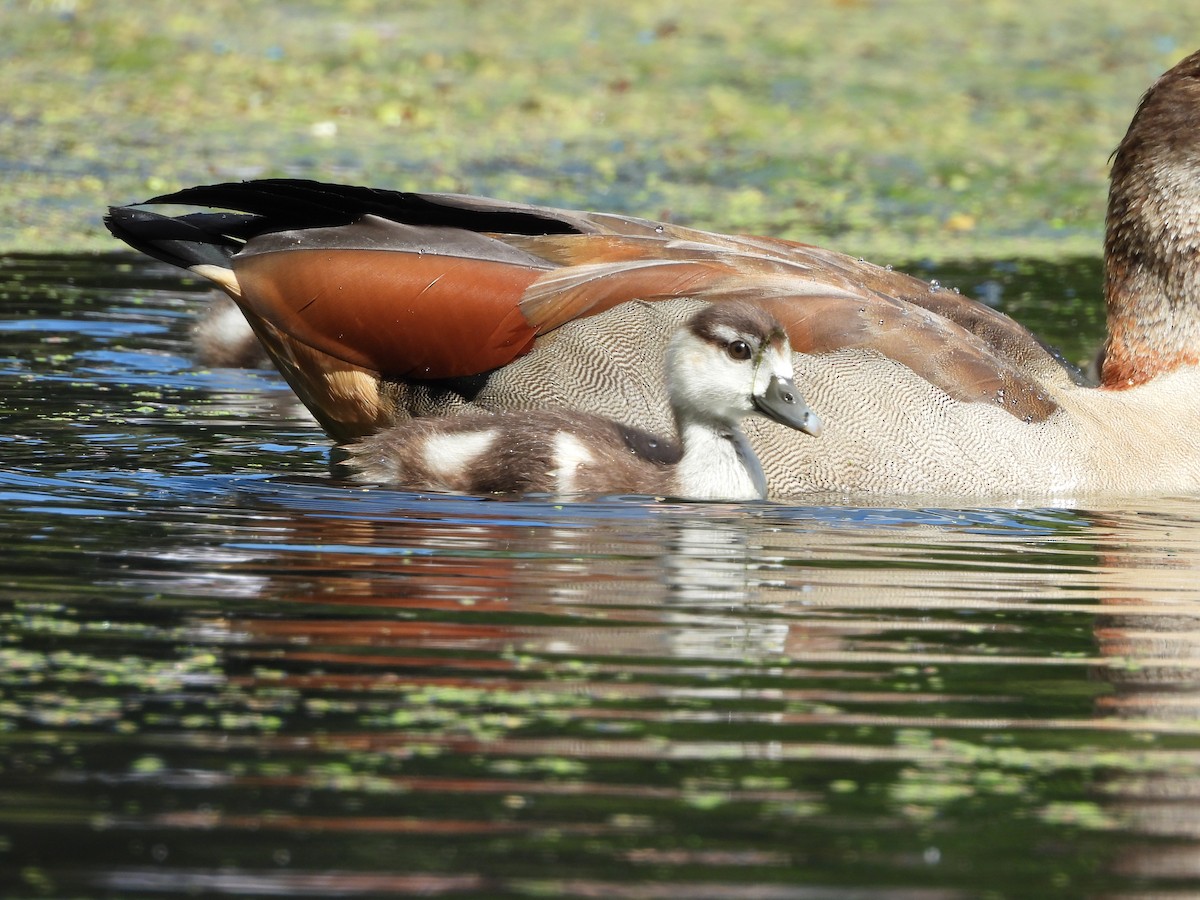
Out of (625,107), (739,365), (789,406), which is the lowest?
(789,406)

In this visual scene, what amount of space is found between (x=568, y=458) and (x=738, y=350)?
679mm

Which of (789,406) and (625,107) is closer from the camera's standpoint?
(789,406)

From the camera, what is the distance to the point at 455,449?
735 cm

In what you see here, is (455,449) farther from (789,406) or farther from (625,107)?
(625,107)

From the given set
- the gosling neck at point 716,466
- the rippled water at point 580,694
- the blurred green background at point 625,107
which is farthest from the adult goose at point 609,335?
the blurred green background at point 625,107

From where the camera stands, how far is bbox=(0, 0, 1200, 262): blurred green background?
15.1 metres

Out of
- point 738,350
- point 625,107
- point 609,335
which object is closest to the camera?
point 738,350

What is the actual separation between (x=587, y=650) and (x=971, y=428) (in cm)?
268

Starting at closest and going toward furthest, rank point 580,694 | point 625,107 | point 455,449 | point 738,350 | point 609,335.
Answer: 1. point 580,694
2. point 738,350
3. point 455,449
4. point 609,335
5. point 625,107

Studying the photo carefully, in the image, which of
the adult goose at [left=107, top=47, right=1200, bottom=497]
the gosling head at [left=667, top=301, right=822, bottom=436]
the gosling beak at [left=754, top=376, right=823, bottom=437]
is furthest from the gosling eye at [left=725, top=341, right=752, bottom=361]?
the adult goose at [left=107, top=47, right=1200, bottom=497]

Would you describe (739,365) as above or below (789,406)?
above

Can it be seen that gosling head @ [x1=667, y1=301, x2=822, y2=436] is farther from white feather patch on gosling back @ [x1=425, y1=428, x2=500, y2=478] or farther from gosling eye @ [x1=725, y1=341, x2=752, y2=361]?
white feather patch on gosling back @ [x1=425, y1=428, x2=500, y2=478]

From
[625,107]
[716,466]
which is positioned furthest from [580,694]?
[625,107]

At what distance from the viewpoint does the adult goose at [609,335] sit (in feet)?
24.6
